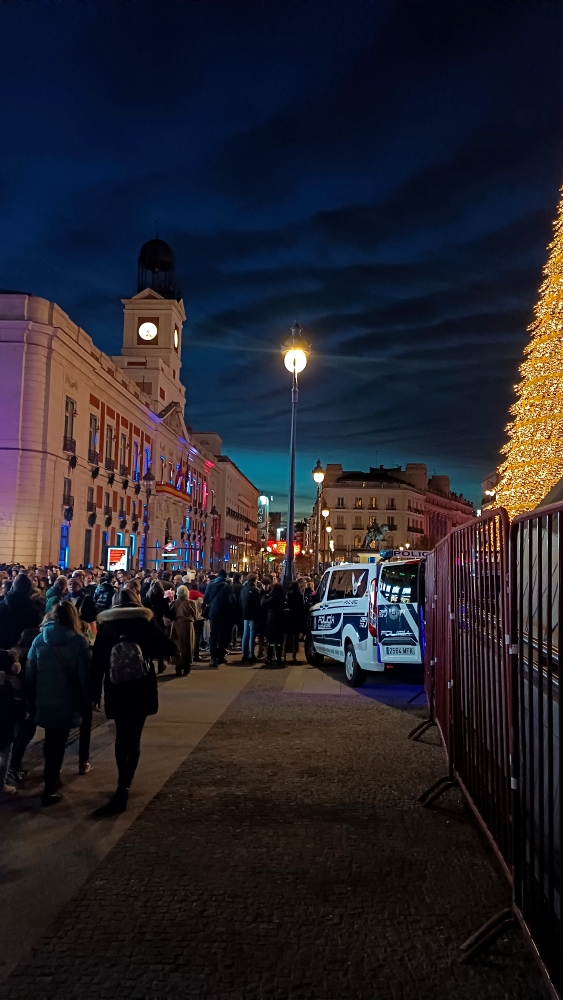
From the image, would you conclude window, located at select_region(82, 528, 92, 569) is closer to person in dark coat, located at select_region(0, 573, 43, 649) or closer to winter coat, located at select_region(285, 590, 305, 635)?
winter coat, located at select_region(285, 590, 305, 635)

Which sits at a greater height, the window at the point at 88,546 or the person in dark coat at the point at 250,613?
the window at the point at 88,546

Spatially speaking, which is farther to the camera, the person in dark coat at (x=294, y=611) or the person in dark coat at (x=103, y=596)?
the person in dark coat at (x=294, y=611)

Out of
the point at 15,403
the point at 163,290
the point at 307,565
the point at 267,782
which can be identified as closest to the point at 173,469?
the point at 307,565

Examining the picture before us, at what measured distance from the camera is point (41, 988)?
3.50 meters

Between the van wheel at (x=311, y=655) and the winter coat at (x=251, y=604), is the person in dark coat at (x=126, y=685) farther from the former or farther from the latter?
the van wheel at (x=311, y=655)

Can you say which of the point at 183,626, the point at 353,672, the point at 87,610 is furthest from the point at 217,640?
the point at 87,610

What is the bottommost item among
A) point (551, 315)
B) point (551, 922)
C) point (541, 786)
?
point (551, 922)

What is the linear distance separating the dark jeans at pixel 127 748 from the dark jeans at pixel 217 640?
28.9ft

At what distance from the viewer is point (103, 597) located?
514 inches

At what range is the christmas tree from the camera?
17.0 meters

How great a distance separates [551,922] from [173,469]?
69.3 metres

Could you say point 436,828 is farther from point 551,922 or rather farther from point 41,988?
point 41,988

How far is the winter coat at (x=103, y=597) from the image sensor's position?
1302 cm

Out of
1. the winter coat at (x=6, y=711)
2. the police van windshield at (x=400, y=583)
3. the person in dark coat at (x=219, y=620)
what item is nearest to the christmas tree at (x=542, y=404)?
the police van windshield at (x=400, y=583)
